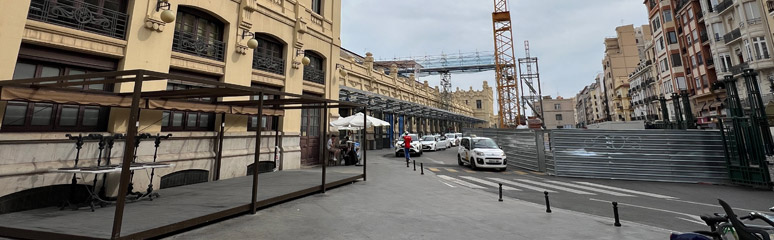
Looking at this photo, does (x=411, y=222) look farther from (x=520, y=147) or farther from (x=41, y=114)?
(x=520, y=147)

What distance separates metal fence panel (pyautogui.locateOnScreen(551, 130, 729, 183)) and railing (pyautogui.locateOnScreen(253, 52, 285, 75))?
13450 millimetres

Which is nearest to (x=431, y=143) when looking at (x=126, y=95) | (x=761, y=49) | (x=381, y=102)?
(x=381, y=102)

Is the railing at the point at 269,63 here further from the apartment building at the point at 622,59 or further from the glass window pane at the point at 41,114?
the apartment building at the point at 622,59

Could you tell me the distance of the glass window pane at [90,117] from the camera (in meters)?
6.94

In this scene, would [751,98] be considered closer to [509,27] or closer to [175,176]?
[175,176]

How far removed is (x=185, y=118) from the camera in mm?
9039

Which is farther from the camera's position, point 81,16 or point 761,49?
point 761,49

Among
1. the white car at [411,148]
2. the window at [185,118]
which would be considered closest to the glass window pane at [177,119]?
the window at [185,118]

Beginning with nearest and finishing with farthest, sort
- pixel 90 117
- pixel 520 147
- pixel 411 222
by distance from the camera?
pixel 411 222, pixel 90 117, pixel 520 147

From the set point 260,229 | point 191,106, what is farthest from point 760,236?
point 191,106

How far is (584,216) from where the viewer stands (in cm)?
607

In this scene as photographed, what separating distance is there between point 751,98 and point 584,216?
437 inches

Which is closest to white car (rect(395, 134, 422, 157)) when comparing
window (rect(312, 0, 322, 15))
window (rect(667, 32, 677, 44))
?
window (rect(312, 0, 322, 15))

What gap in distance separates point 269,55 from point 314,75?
2.73 meters
